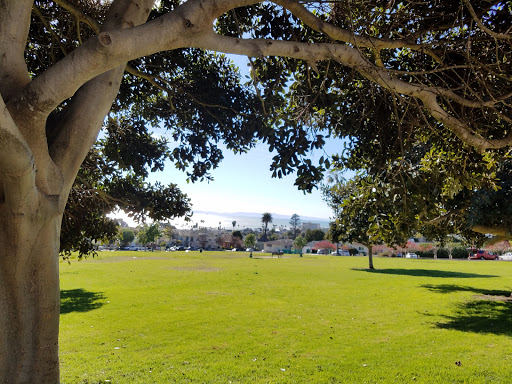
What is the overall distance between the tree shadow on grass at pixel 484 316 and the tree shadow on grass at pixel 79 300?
13247 mm

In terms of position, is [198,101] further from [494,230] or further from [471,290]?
[471,290]

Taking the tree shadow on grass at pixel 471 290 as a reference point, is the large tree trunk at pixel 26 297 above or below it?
above

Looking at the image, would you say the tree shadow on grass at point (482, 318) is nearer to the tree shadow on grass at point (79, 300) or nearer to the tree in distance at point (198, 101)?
the tree in distance at point (198, 101)

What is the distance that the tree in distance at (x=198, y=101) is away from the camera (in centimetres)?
344

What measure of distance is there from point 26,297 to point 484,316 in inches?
605

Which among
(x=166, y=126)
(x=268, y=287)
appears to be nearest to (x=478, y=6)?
(x=166, y=126)

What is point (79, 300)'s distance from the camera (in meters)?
16.5

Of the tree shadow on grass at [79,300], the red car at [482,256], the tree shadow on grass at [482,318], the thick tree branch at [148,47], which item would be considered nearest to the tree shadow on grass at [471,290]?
the tree shadow on grass at [482,318]

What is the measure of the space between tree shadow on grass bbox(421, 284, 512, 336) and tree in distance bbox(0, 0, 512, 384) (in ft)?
19.8

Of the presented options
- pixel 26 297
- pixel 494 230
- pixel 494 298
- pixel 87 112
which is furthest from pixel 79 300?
pixel 494 298

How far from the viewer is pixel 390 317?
521 inches

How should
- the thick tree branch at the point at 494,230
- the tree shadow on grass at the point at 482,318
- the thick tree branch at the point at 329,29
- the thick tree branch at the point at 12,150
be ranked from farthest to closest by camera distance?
1. the thick tree branch at the point at 494,230
2. the tree shadow on grass at the point at 482,318
3. the thick tree branch at the point at 329,29
4. the thick tree branch at the point at 12,150

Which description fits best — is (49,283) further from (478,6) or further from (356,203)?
(478,6)

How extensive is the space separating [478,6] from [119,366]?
9.69 meters
